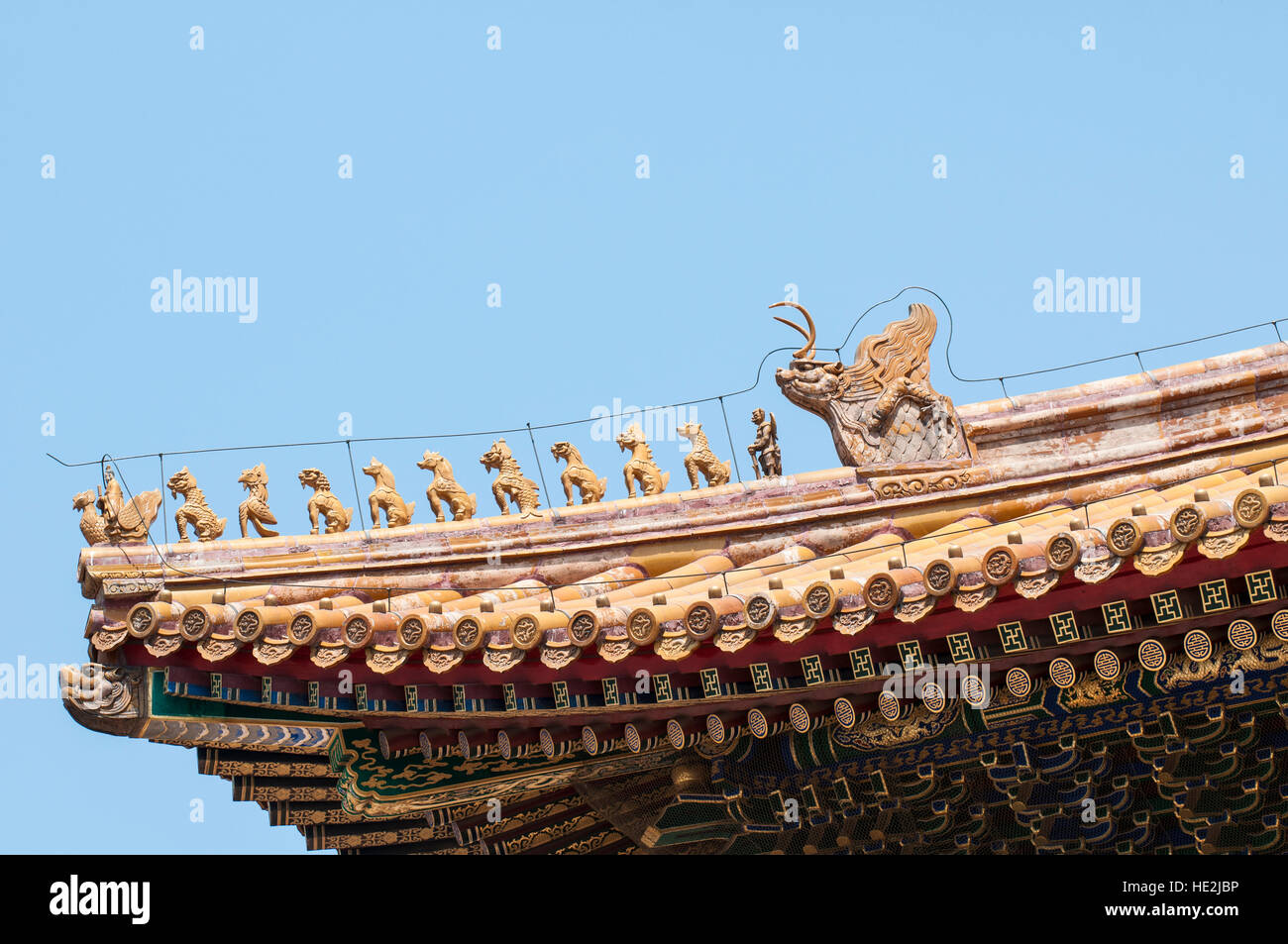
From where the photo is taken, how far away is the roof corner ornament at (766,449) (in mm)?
11836

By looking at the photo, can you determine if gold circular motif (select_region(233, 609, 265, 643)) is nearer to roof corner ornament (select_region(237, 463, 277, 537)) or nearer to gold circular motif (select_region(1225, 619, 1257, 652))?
roof corner ornament (select_region(237, 463, 277, 537))

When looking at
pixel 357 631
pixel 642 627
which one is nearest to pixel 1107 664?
pixel 642 627

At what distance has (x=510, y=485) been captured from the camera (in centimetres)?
1110

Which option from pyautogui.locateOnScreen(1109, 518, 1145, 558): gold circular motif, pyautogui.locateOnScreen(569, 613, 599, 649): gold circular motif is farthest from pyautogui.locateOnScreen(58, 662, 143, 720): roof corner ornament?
pyautogui.locateOnScreen(1109, 518, 1145, 558): gold circular motif

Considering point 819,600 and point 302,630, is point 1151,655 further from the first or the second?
point 302,630

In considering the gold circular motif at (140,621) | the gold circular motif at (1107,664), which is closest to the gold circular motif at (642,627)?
the gold circular motif at (1107,664)

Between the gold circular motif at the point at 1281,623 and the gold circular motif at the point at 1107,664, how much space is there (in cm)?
69

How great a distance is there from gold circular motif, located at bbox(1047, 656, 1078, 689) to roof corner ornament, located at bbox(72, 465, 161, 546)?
4.70m

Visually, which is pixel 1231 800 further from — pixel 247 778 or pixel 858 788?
pixel 247 778

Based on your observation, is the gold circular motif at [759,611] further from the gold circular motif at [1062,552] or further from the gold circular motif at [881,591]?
the gold circular motif at [1062,552]

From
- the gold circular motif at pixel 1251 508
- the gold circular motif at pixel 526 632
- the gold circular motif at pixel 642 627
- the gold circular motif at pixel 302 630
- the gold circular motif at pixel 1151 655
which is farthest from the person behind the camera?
the gold circular motif at pixel 302 630

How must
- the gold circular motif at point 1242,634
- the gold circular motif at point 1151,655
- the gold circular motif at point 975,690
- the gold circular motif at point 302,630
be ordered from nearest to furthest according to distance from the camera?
1. the gold circular motif at point 1242,634
2. the gold circular motif at point 1151,655
3. the gold circular motif at point 975,690
4. the gold circular motif at point 302,630

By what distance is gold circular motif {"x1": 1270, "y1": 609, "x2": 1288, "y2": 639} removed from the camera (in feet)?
26.7

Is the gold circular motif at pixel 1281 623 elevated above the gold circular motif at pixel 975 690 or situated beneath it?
elevated above
